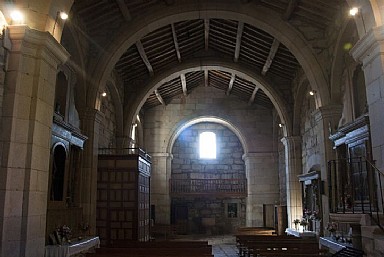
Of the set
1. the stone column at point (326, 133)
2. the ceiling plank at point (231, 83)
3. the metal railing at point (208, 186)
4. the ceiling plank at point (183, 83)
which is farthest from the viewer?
the metal railing at point (208, 186)

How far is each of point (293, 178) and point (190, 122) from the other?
23.5ft

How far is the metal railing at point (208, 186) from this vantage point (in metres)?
19.5

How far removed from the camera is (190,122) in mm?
20078

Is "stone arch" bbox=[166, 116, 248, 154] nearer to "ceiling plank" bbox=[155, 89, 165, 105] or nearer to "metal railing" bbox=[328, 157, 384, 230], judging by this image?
"ceiling plank" bbox=[155, 89, 165, 105]

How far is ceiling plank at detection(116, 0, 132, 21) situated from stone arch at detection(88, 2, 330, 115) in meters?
0.22

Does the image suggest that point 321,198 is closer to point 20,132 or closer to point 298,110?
point 298,110

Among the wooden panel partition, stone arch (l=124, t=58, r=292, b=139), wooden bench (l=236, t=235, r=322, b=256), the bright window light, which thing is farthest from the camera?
the bright window light

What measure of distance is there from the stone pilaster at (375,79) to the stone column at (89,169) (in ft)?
23.7

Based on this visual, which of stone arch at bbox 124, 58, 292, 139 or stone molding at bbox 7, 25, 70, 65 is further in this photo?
stone arch at bbox 124, 58, 292, 139

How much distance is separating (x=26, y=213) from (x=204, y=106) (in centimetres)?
1475

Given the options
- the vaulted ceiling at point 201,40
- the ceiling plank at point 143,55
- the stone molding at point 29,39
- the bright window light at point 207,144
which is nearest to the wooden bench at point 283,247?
the stone molding at point 29,39

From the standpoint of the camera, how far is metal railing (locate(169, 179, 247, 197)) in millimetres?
19547

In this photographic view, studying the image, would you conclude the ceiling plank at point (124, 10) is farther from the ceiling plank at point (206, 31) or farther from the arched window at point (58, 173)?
the arched window at point (58, 173)

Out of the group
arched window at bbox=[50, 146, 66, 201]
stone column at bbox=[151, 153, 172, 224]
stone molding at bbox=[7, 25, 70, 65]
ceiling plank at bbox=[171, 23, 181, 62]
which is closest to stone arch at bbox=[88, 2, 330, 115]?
ceiling plank at bbox=[171, 23, 181, 62]
